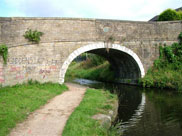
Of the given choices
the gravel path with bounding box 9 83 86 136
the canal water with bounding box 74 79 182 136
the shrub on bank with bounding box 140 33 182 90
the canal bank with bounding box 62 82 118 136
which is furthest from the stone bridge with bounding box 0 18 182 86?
the canal bank with bounding box 62 82 118 136

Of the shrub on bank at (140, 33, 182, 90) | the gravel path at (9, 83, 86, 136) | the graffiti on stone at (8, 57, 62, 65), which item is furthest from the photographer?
the shrub on bank at (140, 33, 182, 90)

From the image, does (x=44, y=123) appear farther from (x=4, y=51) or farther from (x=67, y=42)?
(x=67, y=42)

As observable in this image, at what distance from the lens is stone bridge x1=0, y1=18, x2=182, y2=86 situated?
952cm

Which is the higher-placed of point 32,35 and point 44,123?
point 32,35

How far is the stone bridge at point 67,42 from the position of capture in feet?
31.2

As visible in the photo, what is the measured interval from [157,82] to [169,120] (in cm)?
614

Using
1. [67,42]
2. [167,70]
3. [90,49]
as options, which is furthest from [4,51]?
[167,70]

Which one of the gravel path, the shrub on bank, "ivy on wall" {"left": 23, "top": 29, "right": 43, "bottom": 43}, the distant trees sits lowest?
the gravel path

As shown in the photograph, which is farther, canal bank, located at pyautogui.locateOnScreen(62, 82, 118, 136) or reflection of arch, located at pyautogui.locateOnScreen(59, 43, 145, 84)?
reflection of arch, located at pyautogui.locateOnScreen(59, 43, 145, 84)

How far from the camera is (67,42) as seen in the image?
34.4 ft

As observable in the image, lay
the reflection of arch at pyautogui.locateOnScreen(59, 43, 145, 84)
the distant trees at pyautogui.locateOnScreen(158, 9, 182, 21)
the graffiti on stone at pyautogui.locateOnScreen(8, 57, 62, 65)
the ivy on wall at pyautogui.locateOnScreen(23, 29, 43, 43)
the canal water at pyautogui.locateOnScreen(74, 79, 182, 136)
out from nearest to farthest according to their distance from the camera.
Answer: the canal water at pyautogui.locateOnScreen(74, 79, 182, 136)
the graffiti on stone at pyautogui.locateOnScreen(8, 57, 62, 65)
the ivy on wall at pyautogui.locateOnScreen(23, 29, 43, 43)
the reflection of arch at pyautogui.locateOnScreen(59, 43, 145, 84)
the distant trees at pyautogui.locateOnScreen(158, 9, 182, 21)

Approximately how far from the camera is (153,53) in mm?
12453

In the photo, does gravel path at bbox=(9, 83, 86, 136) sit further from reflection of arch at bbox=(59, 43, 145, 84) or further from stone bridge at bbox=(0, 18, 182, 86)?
reflection of arch at bbox=(59, 43, 145, 84)

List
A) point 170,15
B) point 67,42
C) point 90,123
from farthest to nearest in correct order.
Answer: point 170,15 < point 67,42 < point 90,123
